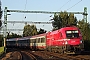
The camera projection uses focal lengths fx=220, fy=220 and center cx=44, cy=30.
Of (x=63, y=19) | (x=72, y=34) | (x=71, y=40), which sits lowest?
(x=71, y=40)

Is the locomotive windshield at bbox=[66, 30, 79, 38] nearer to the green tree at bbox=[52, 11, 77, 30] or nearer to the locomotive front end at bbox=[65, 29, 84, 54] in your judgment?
the locomotive front end at bbox=[65, 29, 84, 54]

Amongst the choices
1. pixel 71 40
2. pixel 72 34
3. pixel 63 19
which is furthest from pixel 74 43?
pixel 63 19

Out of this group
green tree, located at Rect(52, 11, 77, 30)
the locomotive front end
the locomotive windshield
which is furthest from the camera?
green tree, located at Rect(52, 11, 77, 30)

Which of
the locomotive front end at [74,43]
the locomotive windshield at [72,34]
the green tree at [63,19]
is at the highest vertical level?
the green tree at [63,19]

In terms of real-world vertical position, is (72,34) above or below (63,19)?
below

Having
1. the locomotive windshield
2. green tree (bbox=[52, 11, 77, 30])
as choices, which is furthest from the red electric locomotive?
green tree (bbox=[52, 11, 77, 30])

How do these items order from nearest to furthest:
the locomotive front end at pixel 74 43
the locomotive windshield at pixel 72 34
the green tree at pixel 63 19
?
the locomotive front end at pixel 74 43
the locomotive windshield at pixel 72 34
the green tree at pixel 63 19

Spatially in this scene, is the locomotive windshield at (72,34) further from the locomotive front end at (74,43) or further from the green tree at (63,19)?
the green tree at (63,19)

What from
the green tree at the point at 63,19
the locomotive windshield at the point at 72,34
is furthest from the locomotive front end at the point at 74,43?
the green tree at the point at 63,19

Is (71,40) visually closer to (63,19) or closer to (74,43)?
(74,43)

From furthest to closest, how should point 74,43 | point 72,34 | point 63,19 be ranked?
point 63,19, point 72,34, point 74,43

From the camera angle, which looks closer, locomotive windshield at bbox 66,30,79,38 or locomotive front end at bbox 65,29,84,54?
locomotive front end at bbox 65,29,84,54

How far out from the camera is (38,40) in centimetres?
4606

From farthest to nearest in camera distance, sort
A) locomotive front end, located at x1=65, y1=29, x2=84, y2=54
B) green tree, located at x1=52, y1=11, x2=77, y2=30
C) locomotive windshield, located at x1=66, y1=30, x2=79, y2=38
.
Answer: green tree, located at x1=52, y1=11, x2=77, y2=30
locomotive windshield, located at x1=66, y1=30, x2=79, y2=38
locomotive front end, located at x1=65, y1=29, x2=84, y2=54
